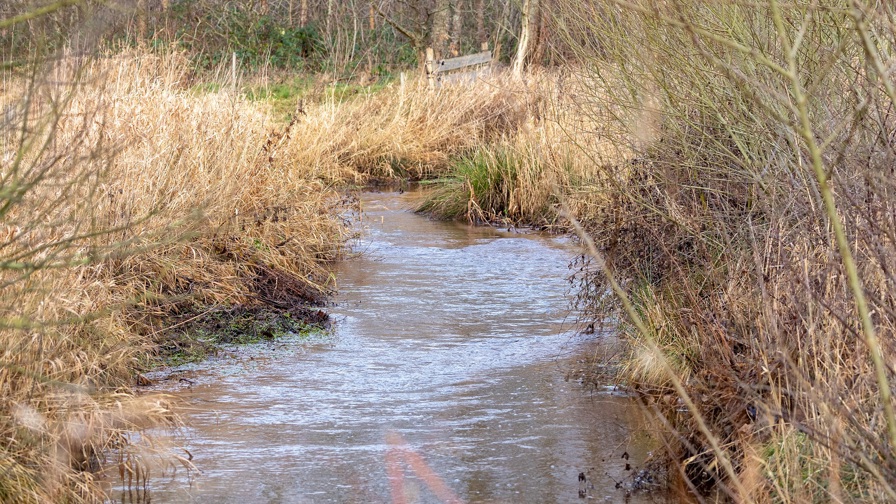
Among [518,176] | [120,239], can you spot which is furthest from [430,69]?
[120,239]

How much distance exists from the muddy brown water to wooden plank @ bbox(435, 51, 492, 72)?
364 inches

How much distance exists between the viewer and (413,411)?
5246 mm

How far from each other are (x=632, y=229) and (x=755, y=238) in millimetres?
1348

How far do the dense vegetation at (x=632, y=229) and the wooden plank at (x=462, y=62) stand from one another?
637 cm

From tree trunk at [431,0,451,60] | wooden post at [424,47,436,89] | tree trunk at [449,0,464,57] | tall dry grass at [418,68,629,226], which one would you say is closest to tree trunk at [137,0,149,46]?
tall dry grass at [418,68,629,226]

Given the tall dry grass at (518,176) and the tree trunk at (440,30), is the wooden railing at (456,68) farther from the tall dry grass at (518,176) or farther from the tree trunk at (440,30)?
the tall dry grass at (518,176)

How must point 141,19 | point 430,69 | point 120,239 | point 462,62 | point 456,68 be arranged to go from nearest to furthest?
point 120,239 → point 141,19 → point 430,69 → point 456,68 → point 462,62

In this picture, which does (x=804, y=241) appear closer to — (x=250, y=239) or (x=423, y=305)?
(x=423, y=305)

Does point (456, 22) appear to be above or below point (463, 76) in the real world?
above

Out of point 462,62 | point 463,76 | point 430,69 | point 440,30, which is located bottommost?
point 463,76

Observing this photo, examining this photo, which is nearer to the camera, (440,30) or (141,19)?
(141,19)

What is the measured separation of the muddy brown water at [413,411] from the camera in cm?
431

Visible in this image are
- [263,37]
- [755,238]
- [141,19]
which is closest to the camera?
[755,238]

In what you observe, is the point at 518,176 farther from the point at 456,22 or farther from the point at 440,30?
the point at 456,22
